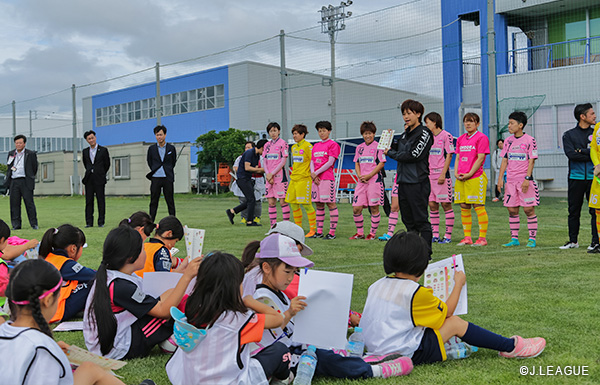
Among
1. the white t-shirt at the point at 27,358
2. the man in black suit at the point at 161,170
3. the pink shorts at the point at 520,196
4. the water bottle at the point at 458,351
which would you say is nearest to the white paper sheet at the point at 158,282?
the white t-shirt at the point at 27,358

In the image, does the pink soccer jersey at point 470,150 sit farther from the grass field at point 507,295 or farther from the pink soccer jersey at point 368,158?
the pink soccer jersey at point 368,158

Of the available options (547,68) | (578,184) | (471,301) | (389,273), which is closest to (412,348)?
(389,273)

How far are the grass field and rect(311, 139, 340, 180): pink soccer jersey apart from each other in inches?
42.2

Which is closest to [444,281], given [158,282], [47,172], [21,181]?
[158,282]

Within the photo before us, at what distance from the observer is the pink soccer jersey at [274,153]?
36.2 ft

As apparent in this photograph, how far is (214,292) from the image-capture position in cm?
282

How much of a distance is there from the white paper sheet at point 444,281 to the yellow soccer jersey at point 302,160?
22.1ft

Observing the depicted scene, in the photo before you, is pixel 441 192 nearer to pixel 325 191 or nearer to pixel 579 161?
pixel 325 191

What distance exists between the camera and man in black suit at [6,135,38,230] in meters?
12.3

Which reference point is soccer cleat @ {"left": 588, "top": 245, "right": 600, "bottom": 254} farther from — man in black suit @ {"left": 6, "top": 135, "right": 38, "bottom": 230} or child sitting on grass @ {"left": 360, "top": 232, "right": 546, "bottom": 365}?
man in black suit @ {"left": 6, "top": 135, "right": 38, "bottom": 230}

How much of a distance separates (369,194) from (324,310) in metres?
6.57

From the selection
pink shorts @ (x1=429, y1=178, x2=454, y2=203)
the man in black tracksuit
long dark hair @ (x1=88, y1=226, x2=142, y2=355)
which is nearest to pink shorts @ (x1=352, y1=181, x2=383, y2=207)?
pink shorts @ (x1=429, y1=178, x2=454, y2=203)

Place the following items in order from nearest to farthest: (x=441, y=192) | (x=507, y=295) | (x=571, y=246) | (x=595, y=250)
Answer: (x=507, y=295) < (x=595, y=250) < (x=571, y=246) < (x=441, y=192)

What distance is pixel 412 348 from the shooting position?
3.25m
